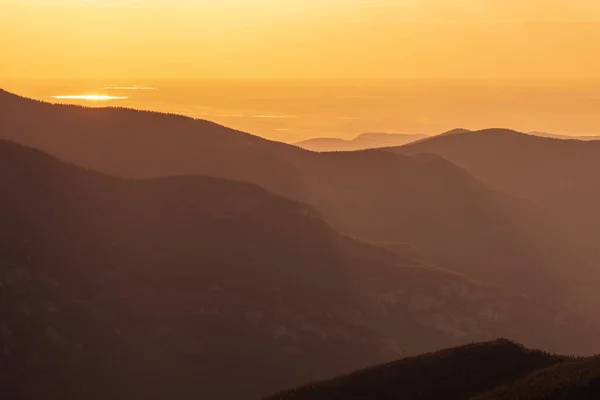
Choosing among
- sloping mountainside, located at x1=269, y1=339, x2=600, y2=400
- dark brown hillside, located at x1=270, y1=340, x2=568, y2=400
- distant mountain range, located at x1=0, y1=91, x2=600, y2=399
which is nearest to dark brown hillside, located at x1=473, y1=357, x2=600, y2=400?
sloping mountainside, located at x1=269, y1=339, x2=600, y2=400

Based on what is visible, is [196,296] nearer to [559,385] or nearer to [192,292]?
[192,292]

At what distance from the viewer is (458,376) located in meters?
60.0

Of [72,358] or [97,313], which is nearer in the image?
[72,358]

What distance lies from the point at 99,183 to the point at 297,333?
155 ft

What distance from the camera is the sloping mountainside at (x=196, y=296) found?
122938mm

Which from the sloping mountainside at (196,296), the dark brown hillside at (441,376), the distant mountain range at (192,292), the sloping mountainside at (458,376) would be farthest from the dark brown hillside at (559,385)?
the distant mountain range at (192,292)

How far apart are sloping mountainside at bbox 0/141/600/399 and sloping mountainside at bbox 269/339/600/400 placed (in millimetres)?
63471

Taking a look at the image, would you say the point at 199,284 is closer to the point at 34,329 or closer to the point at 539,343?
the point at 34,329

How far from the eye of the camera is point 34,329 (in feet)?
397

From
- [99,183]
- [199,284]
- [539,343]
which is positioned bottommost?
[539,343]

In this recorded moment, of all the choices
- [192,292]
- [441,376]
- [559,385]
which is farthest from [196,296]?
[559,385]

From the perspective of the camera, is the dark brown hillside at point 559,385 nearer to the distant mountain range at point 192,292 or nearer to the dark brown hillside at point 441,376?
the dark brown hillside at point 441,376

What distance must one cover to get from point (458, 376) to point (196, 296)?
273ft

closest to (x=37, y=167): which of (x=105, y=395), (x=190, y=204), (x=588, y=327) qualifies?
(x=190, y=204)
